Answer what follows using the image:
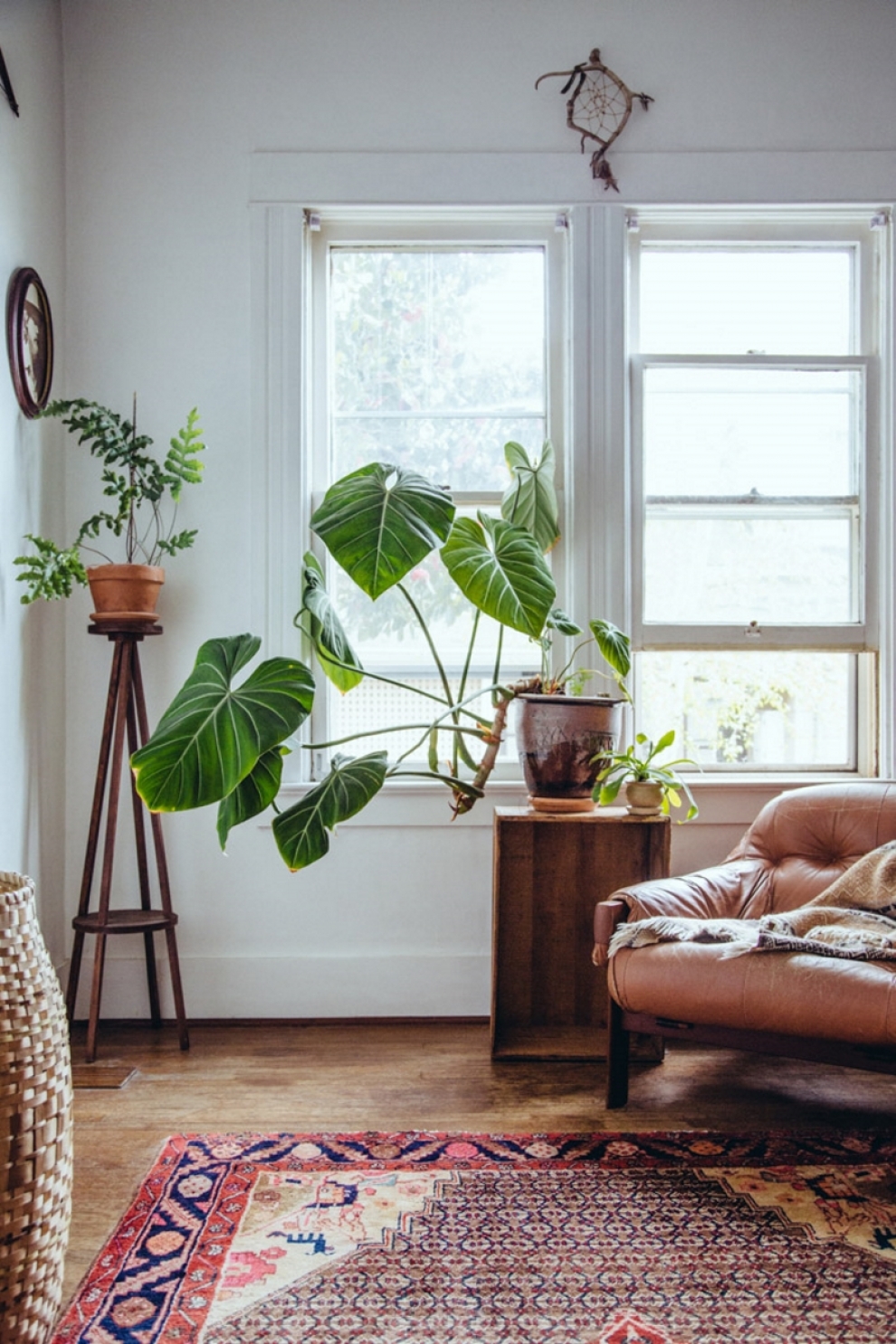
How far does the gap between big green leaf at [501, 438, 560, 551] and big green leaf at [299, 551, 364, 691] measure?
23.3 inches

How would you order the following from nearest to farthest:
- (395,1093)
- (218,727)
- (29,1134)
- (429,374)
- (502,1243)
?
(29,1134), (502,1243), (218,727), (395,1093), (429,374)

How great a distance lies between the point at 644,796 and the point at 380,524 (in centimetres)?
102

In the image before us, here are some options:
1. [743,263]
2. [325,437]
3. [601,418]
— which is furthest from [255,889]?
[743,263]

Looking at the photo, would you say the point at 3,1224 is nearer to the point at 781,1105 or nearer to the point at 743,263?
the point at 781,1105

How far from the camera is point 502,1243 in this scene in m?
1.81

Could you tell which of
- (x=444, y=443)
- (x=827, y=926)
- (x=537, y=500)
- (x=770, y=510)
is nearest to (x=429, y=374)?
(x=444, y=443)

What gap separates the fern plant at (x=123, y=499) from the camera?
8.98 feet

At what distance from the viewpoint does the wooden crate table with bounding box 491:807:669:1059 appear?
2945 mm

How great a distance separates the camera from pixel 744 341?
3324mm

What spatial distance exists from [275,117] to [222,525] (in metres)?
1.25

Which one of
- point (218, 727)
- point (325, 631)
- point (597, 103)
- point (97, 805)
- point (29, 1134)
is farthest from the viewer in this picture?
point (597, 103)

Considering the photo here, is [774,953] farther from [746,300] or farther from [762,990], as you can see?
[746,300]

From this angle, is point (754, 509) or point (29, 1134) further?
point (754, 509)

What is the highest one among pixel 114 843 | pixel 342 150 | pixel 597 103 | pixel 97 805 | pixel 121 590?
pixel 597 103
